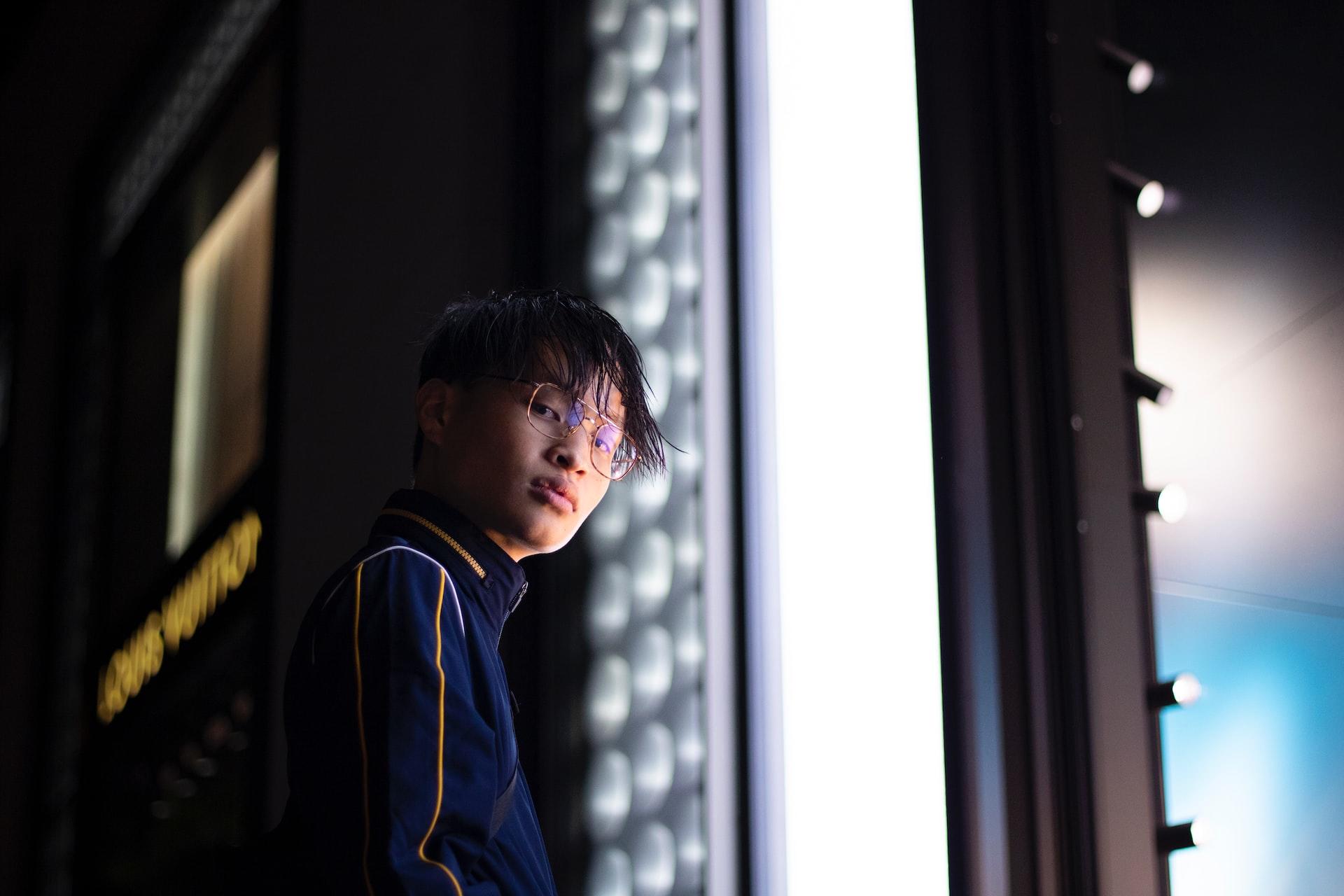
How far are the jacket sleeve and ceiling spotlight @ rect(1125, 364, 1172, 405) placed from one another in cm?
74

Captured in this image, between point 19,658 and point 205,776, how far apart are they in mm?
1782

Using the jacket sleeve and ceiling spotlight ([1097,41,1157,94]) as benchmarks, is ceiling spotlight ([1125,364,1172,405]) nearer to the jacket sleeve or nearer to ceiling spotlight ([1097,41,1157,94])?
ceiling spotlight ([1097,41,1157,94])

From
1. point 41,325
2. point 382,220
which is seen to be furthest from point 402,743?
point 41,325

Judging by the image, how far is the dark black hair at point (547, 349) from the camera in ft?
4.03

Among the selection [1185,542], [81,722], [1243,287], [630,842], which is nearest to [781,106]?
[1243,287]

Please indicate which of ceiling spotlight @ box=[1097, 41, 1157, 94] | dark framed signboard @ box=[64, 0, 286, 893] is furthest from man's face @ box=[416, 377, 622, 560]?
dark framed signboard @ box=[64, 0, 286, 893]

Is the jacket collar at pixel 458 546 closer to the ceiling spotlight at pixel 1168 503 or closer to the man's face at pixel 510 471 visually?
the man's face at pixel 510 471

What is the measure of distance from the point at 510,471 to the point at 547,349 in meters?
0.12

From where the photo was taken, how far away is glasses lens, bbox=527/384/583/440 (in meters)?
1.20

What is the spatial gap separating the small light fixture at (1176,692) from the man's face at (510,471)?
56 centimetres

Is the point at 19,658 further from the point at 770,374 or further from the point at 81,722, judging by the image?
the point at 770,374

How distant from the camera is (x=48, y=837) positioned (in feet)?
13.2

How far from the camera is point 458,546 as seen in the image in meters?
1.15

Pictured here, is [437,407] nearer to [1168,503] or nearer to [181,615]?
[1168,503]
